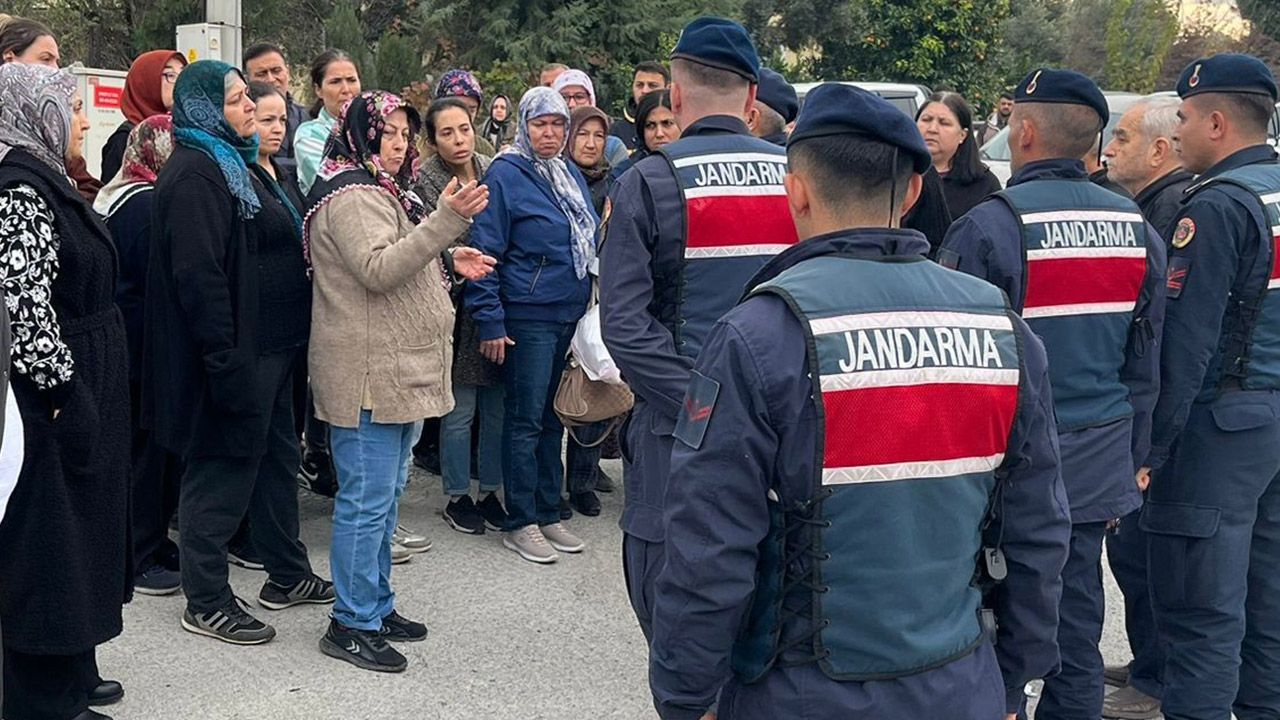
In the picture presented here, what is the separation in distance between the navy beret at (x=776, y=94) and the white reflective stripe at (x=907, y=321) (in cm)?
372

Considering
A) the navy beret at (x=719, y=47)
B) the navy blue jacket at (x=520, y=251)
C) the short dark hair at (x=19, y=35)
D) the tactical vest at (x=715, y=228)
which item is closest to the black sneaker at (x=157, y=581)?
the navy blue jacket at (x=520, y=251)

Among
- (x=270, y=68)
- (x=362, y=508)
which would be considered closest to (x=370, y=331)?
(x=362, y=508)

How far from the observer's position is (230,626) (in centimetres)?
450

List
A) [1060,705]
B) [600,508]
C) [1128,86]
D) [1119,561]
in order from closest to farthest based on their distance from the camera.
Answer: [1060,705]
[1119,561]
[600,508]
[1128,86]

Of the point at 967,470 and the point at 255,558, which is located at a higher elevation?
the point at 967,470

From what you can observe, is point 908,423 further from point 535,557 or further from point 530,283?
point 535,557

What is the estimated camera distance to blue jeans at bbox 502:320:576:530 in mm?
5555

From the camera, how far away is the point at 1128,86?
1305 inches

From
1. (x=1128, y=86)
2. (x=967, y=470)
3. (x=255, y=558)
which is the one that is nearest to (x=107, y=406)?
(x=255, y=558)

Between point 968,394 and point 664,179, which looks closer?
point 968,394

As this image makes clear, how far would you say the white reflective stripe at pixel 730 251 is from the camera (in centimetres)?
336

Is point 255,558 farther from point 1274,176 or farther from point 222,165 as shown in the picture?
point 1274,176

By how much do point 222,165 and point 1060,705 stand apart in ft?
10.5

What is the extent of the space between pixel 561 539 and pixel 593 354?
923mm
